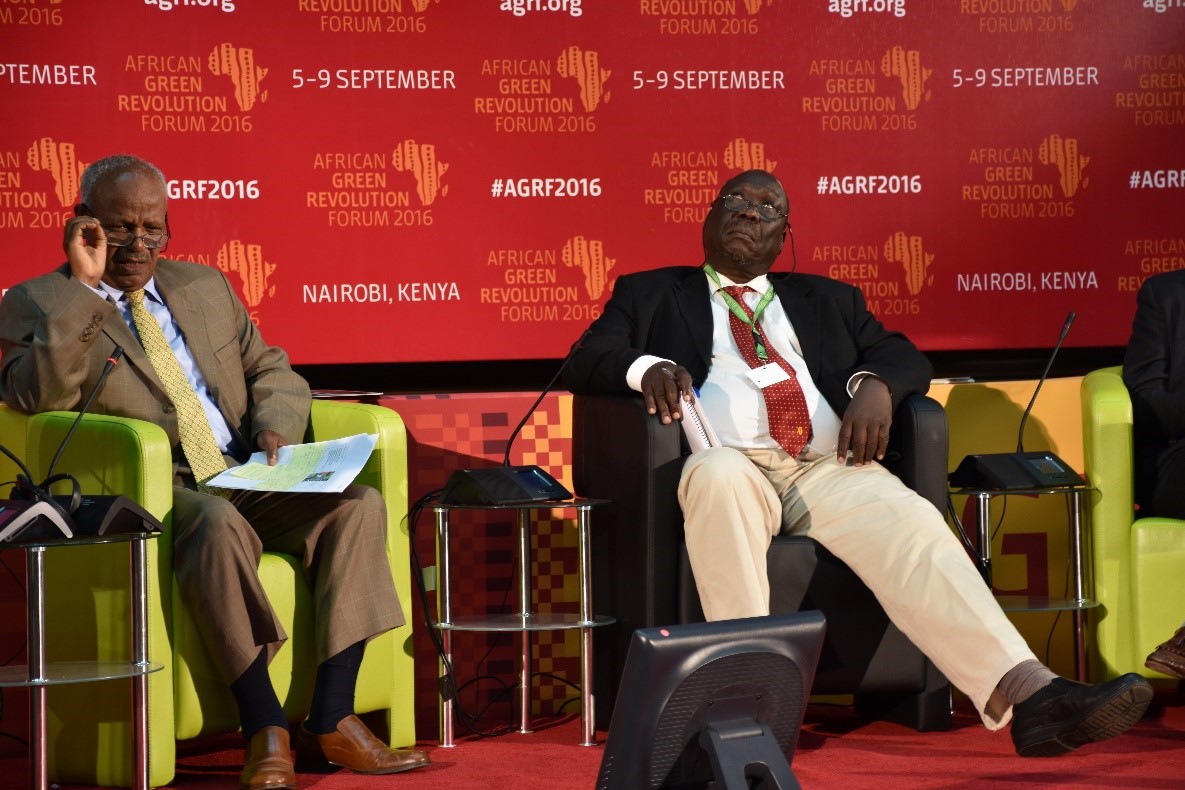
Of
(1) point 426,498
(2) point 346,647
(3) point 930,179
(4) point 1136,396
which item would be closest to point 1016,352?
(3) point 930,179

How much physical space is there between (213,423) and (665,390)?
0.95 meters

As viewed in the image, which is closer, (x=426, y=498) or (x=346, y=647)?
(x=346, y=647)

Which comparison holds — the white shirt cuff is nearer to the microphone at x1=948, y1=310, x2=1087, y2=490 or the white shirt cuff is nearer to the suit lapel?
the suit lapel

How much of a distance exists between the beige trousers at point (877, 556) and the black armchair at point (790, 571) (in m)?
0.06

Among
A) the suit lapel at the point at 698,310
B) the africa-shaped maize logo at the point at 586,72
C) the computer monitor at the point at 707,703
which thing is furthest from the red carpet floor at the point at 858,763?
the africa-shaped maize logo at the point at 586,72

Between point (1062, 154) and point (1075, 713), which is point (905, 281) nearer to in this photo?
point (1062, 154)

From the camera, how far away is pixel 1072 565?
3455 mm

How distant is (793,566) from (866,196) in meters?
1.64

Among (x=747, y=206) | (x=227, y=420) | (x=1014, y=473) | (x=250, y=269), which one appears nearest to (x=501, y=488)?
(x=227, y=420)

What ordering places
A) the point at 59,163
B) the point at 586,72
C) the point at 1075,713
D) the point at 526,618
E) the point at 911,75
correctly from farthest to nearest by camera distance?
the point at 911,75 → the point at 586,72 → the point at 59,163 → the point at 526,618 → the point at 1075,713

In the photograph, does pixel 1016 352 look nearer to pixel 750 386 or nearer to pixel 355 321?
pixel 750 386

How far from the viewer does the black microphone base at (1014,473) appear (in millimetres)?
3363

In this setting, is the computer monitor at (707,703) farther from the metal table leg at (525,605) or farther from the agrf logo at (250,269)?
the agrf logo at (250,269)

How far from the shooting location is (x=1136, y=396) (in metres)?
3.48
